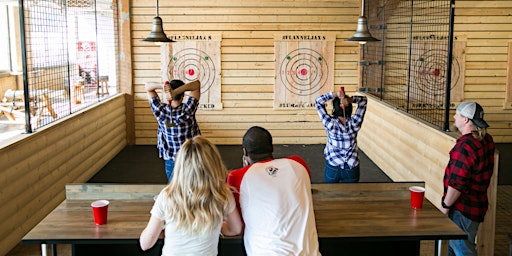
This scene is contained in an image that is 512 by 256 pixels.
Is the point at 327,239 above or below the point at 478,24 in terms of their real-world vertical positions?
below

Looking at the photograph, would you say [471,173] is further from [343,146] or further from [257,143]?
[257,143]


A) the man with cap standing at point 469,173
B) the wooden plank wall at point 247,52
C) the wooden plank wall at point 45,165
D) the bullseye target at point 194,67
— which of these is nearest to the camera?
the man with cap standing at point 469,173

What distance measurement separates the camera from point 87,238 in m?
2.71

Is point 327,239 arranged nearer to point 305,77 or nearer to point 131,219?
point 131,219

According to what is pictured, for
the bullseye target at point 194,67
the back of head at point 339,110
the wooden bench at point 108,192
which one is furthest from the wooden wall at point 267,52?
the wooden bench at point 108,192

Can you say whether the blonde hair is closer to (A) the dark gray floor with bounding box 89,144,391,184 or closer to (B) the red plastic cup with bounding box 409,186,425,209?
(B) the red plastic cup with bounding box 409,186,425,209

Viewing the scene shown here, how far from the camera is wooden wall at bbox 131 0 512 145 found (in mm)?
8625

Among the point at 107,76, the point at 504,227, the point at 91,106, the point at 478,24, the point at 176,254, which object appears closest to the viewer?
the point at 176,254

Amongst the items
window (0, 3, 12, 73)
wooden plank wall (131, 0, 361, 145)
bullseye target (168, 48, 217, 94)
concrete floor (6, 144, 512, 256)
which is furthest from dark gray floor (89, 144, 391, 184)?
window (0, 3, 12, 73)

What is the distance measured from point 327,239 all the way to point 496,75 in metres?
7.09

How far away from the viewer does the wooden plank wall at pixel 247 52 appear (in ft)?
28.8

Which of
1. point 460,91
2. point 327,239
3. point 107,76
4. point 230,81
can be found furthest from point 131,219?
point 107,76

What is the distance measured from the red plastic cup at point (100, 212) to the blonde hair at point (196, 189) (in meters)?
0.66

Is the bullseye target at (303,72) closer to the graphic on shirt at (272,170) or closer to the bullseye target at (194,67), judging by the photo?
the bullseye target at (194,67)
